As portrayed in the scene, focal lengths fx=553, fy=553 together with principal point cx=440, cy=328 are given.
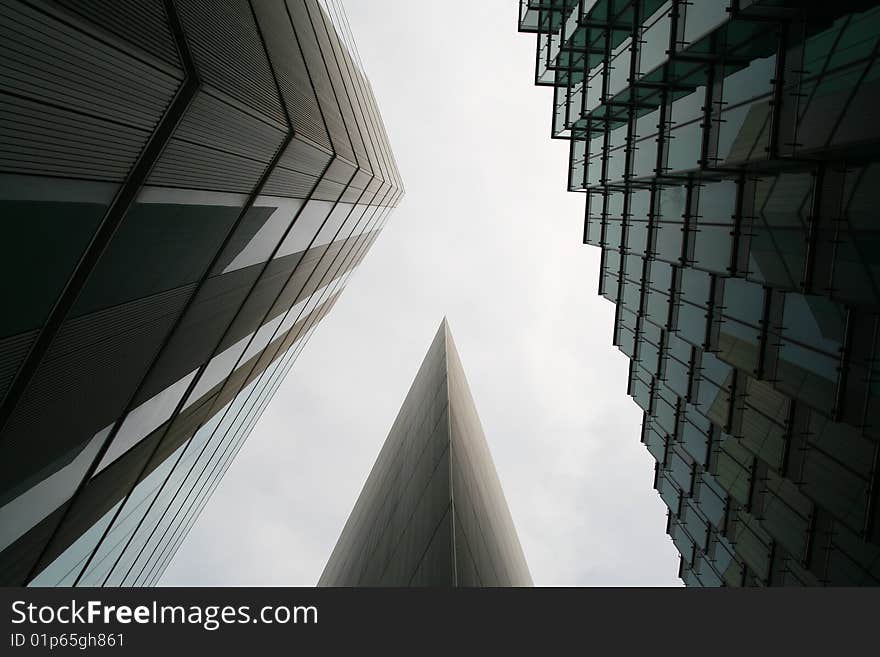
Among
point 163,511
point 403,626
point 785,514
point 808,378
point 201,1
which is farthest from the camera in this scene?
point 163,511

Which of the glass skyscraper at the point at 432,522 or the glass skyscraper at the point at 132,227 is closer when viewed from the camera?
the glass skyscraper at the point at 132,227

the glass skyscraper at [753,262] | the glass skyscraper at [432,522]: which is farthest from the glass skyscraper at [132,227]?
the glass skyscraper at [753,262]

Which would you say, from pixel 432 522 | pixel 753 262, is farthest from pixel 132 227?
pixel 753 262

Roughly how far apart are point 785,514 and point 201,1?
17.2 meters

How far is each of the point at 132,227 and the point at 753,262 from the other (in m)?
13.2

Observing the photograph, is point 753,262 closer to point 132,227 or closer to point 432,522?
point 432,522

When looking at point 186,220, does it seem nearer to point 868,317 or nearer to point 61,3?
point 61,3

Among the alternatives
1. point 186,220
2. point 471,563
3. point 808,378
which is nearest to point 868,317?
point 808,378

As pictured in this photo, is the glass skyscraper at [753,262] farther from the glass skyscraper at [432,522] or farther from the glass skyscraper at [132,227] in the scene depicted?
the glass skyscraper at [132,227]

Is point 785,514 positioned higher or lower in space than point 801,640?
lower

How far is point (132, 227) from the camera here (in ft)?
25.1

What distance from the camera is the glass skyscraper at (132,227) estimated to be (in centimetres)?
599

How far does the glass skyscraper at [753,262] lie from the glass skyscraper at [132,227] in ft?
32.9

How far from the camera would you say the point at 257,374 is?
73.6 ft
